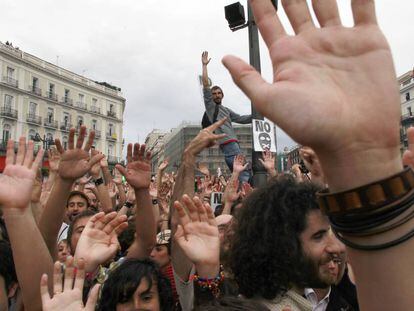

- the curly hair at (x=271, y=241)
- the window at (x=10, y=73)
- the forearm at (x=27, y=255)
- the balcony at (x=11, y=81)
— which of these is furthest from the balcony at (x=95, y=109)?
the curly hair at (x=271, y=241)

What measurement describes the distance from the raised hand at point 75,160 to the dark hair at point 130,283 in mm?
719

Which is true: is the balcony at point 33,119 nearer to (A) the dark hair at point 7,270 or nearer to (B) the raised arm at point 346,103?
(A) the dark hair at point 7,270

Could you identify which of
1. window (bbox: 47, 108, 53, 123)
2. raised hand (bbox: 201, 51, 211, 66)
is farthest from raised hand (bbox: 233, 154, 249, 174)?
window (bbox: 47, 108, 53, 123)

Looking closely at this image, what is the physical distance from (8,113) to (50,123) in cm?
599

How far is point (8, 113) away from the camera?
142 feet

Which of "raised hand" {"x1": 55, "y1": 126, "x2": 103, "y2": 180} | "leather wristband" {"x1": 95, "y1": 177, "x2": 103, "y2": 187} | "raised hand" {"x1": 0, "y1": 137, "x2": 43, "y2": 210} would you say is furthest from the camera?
"leather wristband" {"x1": 95, "y1": 177, "x2": 103, "y2": 187}

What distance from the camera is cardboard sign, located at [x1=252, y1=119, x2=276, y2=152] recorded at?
4.95 meters

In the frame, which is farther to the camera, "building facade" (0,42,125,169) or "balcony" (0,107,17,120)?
"building facade" (0,42,125,169)

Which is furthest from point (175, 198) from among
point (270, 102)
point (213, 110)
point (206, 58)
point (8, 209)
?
point (206, 58)

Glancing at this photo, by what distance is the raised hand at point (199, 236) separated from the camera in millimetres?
1993

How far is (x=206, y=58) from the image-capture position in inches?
228

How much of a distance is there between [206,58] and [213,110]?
797 mm

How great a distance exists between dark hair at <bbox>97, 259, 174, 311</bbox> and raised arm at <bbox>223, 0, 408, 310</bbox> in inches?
64.9

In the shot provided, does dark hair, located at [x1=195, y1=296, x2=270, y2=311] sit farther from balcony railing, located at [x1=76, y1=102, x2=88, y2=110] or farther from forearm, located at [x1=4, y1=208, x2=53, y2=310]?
balcony railing, located at [x1=76, y1=102, x2=88, y2=110]
